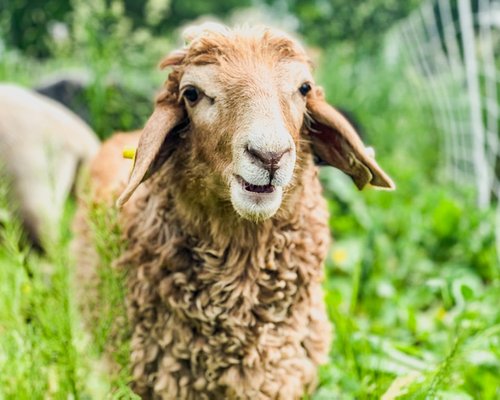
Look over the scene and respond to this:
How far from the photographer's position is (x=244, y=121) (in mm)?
2219

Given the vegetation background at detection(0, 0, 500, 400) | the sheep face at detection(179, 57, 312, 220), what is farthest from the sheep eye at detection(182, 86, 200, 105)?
the vegetation background at detection(0, 0, 500, 400)

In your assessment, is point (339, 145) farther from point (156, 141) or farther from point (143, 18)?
point (143, 18)

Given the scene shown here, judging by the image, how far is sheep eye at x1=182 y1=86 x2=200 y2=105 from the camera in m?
2.44

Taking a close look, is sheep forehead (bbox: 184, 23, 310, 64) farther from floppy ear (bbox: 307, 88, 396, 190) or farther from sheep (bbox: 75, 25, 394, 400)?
floppy ear (bbox: 307, 88, 396, 190)

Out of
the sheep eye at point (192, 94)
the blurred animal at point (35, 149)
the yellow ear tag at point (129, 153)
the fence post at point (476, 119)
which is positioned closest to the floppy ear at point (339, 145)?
the sheep eye at point (192, 94)

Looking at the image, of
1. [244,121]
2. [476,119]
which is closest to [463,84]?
[476,119]

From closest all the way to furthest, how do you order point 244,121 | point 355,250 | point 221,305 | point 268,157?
1. point 268,157
2. point 244,121
3. point 221,305
4. point 355,250

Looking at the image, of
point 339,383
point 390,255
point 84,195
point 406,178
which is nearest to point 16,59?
point 406,178

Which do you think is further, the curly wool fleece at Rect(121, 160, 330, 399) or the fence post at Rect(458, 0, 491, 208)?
the fence post at Rect(458, 0, 491, 208)

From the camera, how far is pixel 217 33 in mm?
2510

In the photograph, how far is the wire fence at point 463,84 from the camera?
5547mm

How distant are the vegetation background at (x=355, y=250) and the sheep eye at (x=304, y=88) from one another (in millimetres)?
886

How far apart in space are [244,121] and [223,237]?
0.57 meters

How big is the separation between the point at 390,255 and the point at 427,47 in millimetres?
4095
